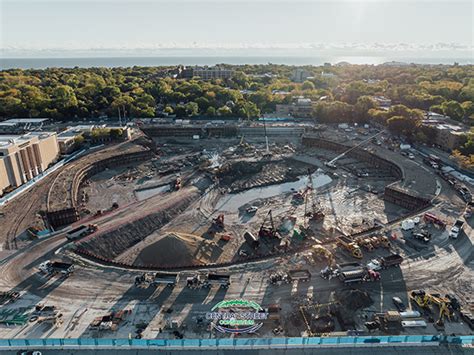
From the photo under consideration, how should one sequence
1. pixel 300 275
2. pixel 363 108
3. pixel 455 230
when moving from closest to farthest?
pixel 300 275, pixel 455 230, pixel 363 108

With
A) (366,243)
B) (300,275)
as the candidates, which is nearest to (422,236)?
(366,243)

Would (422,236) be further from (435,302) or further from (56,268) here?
(56,268)

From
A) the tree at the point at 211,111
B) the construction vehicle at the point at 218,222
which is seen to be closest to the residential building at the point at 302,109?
the tree at the point at 211,111

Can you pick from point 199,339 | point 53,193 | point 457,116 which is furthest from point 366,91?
point 199,339

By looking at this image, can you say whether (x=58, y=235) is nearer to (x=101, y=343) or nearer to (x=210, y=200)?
(x=101, y=343)

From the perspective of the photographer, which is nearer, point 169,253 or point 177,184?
point 169,253

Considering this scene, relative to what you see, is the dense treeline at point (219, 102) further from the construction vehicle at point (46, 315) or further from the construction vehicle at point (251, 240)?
the construction vehicle at point (46, 315)

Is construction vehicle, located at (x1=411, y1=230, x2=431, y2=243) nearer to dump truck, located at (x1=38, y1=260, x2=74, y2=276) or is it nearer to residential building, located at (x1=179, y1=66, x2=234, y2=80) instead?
dump truck, located at (x1=38, y1=260, x2=74, y2=276)
